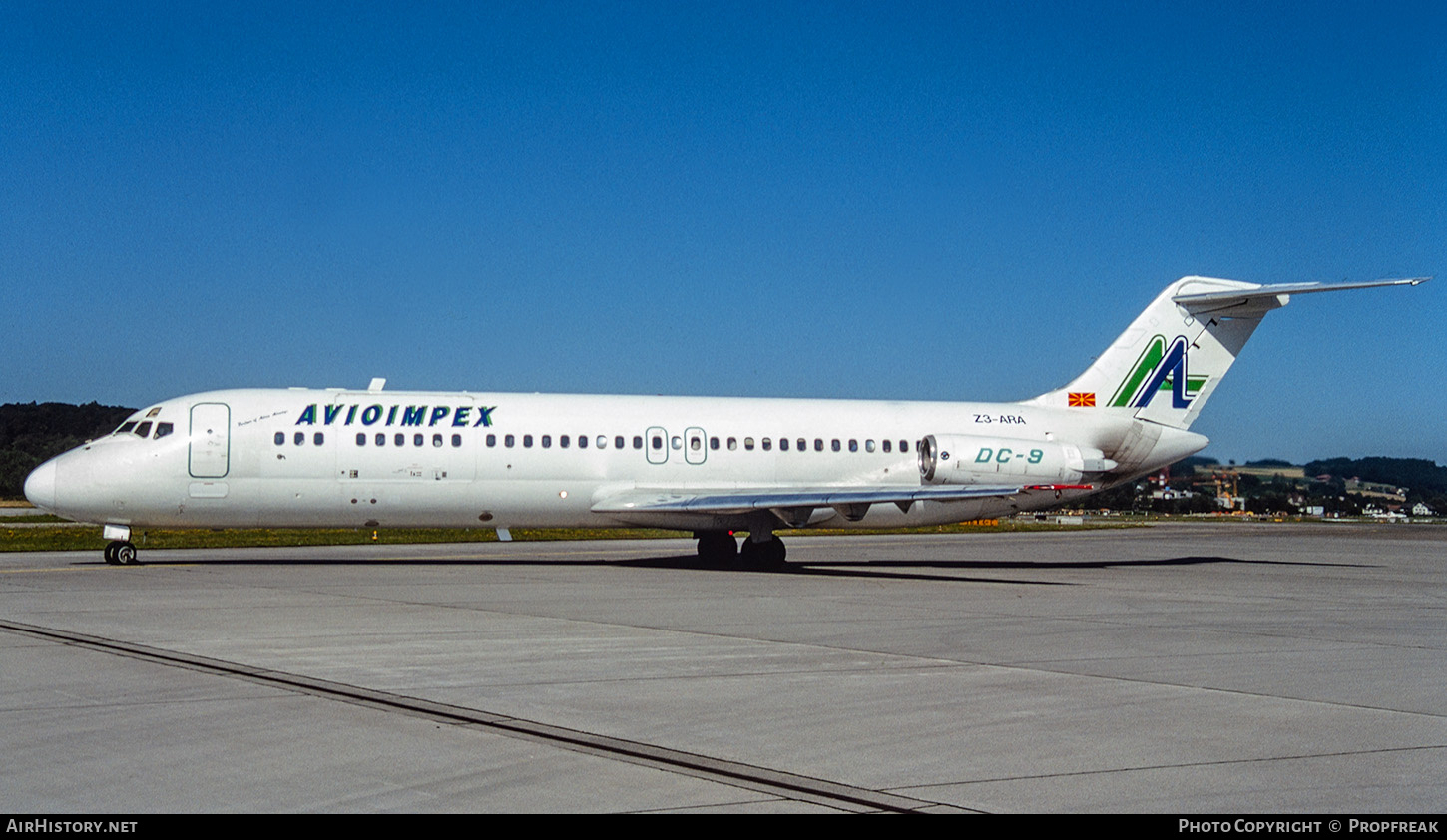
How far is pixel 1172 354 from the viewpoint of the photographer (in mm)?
32094

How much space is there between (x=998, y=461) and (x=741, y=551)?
240 inches

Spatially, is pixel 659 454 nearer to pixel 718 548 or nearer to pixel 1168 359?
pixel 718 548

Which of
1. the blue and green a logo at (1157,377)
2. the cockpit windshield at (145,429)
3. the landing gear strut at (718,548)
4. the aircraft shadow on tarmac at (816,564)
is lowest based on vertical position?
the aircraft shadow on tarmac at (816,564)

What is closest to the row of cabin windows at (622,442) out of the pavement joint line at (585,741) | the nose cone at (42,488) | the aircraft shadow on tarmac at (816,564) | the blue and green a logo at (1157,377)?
the nose cone at (42,488)

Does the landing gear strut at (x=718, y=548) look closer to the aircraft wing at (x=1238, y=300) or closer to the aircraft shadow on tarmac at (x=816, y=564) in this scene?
the aircraft shadow on tarmac at (x=816, y=564)

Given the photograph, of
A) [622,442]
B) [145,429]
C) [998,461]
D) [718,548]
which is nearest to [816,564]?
[718,548]

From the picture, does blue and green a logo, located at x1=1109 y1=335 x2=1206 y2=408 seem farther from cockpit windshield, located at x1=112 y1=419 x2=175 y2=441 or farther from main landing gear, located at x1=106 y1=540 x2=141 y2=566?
main landing gear, located at x1=106 y1=540 x2=141 y2=566

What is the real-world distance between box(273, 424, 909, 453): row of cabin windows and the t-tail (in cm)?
549

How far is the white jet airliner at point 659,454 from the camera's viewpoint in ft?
88.2

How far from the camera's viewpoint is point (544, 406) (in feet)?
95.0

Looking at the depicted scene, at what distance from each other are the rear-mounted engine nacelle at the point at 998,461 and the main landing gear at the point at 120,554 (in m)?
16.7

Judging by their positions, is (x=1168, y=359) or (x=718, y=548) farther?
(x=1168, y=359)

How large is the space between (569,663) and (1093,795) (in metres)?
6.24
